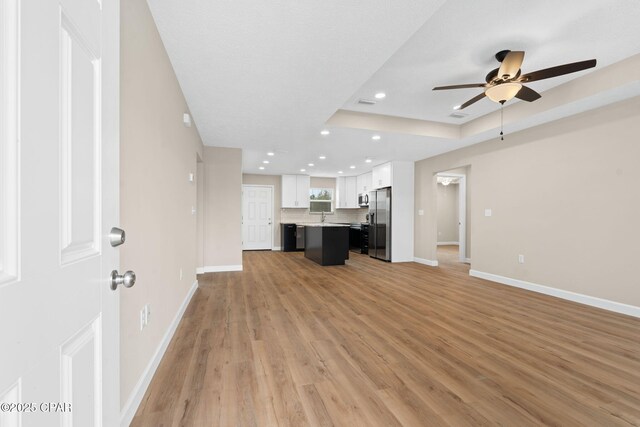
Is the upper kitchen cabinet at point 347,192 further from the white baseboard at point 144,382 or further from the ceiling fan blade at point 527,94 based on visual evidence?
the white baseboard at point 144,382

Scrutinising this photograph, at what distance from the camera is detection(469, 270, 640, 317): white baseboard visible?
3207mm

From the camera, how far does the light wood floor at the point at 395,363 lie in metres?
1.58

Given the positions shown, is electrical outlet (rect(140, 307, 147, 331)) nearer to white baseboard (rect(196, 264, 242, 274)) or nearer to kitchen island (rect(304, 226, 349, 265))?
white baseboard (rect(196, 264, 242, 274))

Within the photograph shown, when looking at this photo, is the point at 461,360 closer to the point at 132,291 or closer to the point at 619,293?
the point at 132,291

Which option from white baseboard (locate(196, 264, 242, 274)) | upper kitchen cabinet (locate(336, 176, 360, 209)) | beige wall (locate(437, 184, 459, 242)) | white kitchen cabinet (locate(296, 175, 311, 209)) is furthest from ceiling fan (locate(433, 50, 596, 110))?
beige wall (locate(437, 184, 459, 242))

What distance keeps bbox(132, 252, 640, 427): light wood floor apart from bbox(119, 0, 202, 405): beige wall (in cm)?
38

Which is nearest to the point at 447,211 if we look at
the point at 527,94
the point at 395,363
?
the point at 527,94

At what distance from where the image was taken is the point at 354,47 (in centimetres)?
223

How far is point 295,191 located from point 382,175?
2996 millimetres

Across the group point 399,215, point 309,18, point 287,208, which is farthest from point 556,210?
point 287,208

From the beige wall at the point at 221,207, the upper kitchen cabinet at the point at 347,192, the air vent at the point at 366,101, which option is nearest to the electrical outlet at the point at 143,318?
the air vent at the point at 366,101
